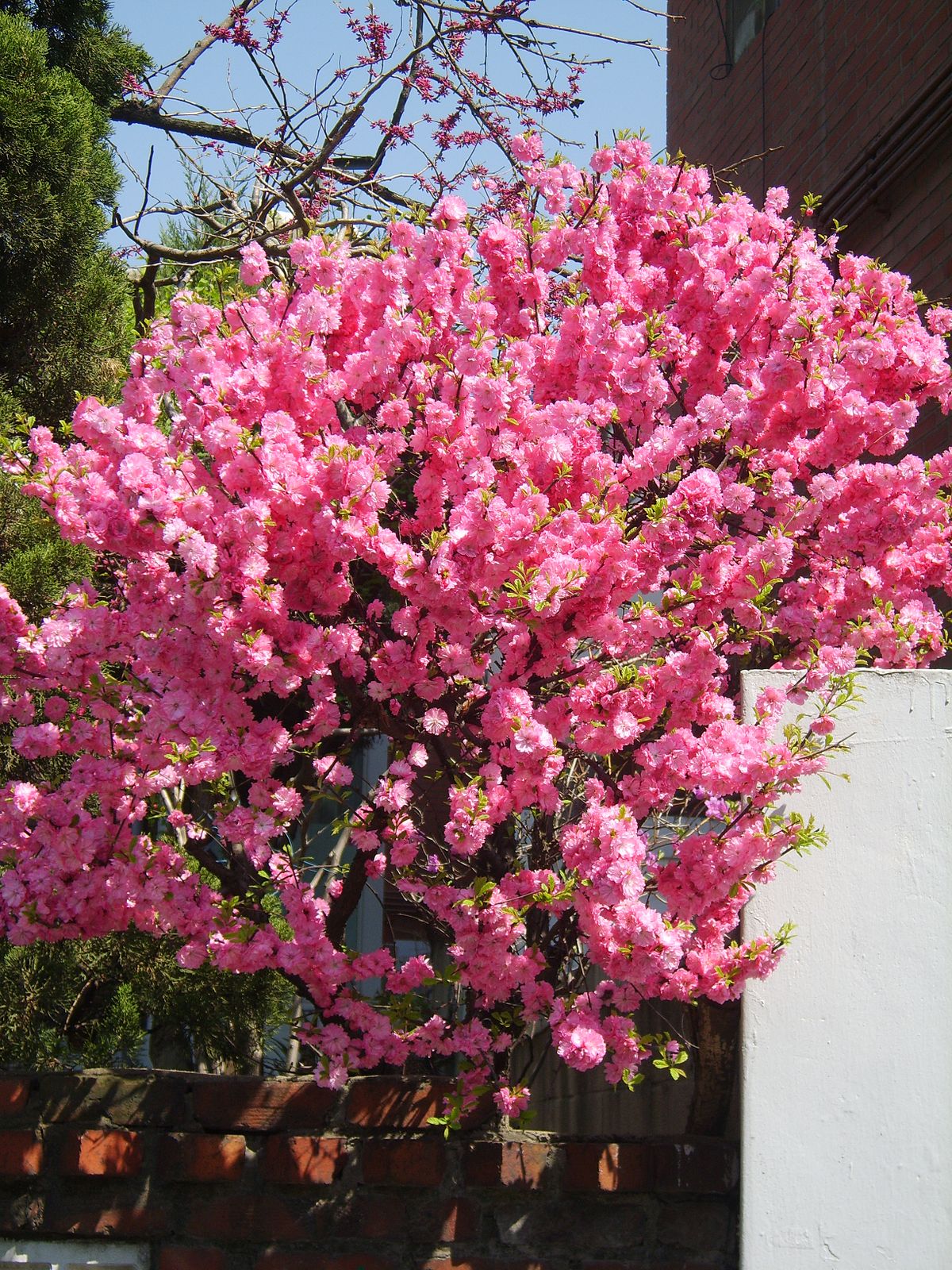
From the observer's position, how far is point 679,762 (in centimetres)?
312

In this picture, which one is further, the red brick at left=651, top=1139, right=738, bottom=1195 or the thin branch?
the thin branch

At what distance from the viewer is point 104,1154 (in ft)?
9.75

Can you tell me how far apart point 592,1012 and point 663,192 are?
8.50 ft

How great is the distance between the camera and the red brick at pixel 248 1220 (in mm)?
2961

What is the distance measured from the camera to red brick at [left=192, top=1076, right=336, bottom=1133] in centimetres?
303

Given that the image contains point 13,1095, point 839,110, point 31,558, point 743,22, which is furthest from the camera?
point 743,22

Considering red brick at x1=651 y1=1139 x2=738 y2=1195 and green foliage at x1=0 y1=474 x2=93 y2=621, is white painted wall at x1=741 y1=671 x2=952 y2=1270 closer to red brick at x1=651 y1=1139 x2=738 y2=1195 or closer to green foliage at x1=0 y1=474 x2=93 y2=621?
red brick at x1=651 y1=1139 x2=738 y2=1195

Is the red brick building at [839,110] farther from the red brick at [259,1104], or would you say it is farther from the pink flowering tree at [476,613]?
the red brick at [259,1104]

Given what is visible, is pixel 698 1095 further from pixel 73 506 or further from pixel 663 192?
pixel 663 192

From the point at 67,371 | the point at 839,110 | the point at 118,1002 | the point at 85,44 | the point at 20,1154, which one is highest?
the point at 85,44

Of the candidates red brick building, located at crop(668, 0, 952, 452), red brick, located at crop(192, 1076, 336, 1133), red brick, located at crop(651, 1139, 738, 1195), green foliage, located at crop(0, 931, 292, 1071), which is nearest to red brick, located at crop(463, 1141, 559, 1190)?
red brick, located at crop(651, 1139, 738, 1195)

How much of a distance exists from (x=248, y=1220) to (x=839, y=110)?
5747mm

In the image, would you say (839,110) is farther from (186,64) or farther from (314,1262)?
(314,1262)

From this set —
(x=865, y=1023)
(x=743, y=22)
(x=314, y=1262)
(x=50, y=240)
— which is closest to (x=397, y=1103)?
(x=314, y=1262)
